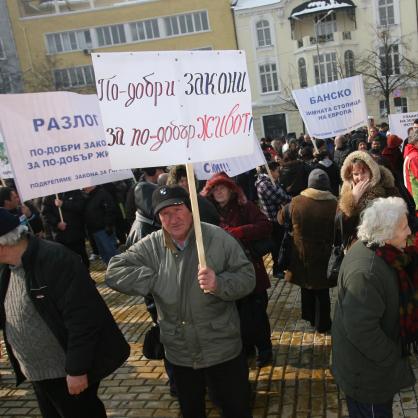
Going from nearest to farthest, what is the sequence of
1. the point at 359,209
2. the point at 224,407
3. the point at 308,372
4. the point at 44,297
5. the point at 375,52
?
the point at 44,297
the point at 224,407
the point at 359,209
the point at 308,372
the point at 375,52

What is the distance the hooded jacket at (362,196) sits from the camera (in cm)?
351

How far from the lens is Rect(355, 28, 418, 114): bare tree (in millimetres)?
34094

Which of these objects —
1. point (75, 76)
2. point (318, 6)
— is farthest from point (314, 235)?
point (75, 76)

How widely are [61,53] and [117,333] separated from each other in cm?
4092

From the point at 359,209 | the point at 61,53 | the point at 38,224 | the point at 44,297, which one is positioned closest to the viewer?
the point at 44,297

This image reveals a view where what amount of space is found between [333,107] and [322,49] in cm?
3018

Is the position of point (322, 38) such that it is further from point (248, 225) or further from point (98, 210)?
point (248, 225)

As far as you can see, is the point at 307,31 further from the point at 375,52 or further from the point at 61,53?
the point at 61,53

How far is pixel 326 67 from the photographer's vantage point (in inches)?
1420

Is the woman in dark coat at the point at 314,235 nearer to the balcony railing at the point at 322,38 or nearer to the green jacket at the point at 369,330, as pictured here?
the green jacket at the point at 369,330

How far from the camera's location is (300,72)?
36719 millimetres

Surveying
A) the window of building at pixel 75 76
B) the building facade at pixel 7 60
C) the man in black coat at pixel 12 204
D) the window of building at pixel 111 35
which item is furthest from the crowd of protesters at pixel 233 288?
the building facade at pixel 7 60

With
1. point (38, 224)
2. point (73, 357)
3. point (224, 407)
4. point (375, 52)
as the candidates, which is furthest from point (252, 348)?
point (375, 52)

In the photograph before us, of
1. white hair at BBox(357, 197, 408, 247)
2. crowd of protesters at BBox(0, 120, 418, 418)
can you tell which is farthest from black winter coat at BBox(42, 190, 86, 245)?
white hair at BBox(357, 197, 408, 247)
